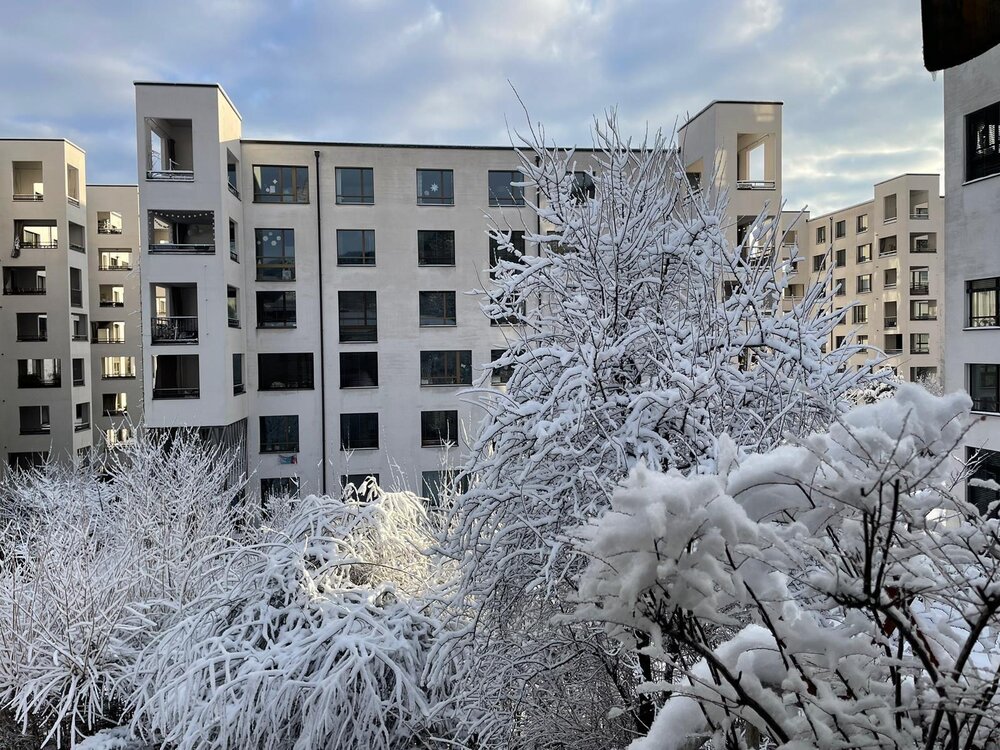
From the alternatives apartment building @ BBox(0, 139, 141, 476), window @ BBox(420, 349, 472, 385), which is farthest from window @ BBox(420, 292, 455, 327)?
apartment building @ BBox(0, 139, 141, 476)

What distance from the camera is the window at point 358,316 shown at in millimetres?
26312

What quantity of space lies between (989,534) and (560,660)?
4.32 m

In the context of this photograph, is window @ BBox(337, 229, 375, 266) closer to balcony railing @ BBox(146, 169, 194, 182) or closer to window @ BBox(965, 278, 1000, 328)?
balcony railing @ BBox(146, 169, 194, 182)

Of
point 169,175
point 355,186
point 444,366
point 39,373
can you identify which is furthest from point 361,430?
point 39,373

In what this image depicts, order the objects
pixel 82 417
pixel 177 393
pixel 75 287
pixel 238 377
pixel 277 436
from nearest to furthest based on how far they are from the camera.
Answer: pixel 177 393 → pixel 238 377 → pixel 277 436 → pixel 75 287 → pixel 82 417

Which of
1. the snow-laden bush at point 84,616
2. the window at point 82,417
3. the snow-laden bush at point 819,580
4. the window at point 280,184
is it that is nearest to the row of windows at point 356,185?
the window at point 280,184

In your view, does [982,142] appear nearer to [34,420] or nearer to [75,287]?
[75,287]

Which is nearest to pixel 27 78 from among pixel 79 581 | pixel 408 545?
pixel 79 581

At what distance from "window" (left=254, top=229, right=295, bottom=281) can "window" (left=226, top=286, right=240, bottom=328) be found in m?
1.23

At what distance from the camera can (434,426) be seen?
2686 cm

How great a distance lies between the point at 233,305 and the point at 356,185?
6.51 m

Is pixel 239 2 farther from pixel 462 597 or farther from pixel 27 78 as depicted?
pixel 27 78

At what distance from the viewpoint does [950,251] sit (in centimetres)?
1691

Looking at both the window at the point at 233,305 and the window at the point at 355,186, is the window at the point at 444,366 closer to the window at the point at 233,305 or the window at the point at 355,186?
the window at the point at 355,186
